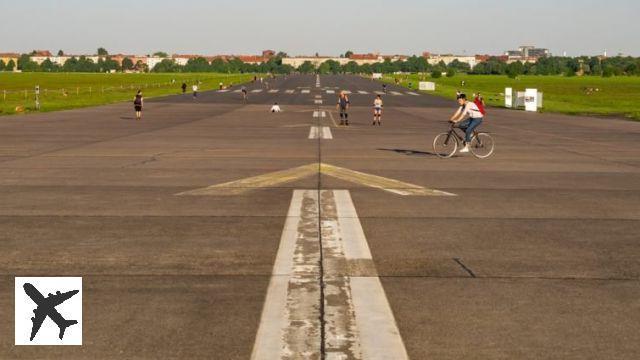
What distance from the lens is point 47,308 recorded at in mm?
6438

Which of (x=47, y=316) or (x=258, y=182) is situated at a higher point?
(x=47, y=316)

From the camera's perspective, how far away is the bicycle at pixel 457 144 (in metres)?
20.9

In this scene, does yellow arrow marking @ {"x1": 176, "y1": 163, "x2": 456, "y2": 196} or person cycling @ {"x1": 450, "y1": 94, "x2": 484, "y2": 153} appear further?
person cycling @ {"x1": 450, "y1": 94, "x2": 484, "y2": 153}

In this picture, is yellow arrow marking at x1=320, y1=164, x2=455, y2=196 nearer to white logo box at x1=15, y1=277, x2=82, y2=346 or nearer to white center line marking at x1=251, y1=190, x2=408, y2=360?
white center line marking at x1=251, y1=190, x2=408, y2=360

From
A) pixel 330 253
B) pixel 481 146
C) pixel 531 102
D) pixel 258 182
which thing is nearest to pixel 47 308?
pixel 330 253

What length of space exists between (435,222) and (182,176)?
685cm

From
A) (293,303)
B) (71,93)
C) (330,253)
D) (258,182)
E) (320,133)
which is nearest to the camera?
(293,303)

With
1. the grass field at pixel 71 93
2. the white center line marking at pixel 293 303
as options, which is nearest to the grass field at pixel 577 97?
the grass field at pixel 71 93

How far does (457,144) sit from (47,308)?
52.7ft

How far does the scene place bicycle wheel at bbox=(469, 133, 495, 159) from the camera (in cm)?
2106

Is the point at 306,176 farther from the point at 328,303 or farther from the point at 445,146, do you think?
the point at 328,303

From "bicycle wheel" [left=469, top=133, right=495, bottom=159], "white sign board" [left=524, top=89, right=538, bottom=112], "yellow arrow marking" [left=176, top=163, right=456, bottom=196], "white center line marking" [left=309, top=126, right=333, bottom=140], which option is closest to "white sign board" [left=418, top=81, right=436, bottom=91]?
"white sign board" [left=524, top=89, right=538, bottom=112]

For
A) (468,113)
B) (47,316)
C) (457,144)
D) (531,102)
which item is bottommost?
(47,316)

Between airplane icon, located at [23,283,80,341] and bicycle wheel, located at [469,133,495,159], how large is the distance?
1574 cm
